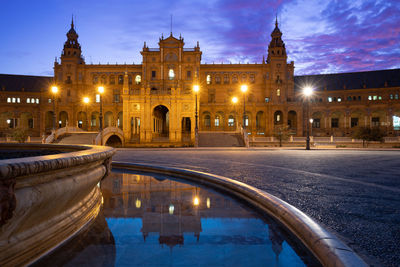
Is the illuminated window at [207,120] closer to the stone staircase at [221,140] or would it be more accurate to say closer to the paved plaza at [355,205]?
the stone staircase at [221,140]

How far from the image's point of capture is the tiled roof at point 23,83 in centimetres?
6143

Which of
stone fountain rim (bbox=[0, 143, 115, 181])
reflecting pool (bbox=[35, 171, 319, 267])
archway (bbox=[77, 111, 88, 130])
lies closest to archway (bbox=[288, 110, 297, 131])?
archway (bbox=[77, 111, 88, 130])

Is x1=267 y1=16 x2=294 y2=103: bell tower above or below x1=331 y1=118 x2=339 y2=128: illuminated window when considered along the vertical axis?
above

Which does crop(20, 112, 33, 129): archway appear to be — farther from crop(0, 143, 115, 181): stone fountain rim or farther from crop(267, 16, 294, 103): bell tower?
crop(0, 143, 115, 181): stone fountain rim

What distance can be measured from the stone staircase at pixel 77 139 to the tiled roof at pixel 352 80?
53374mm

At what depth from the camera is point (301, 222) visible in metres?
3.30

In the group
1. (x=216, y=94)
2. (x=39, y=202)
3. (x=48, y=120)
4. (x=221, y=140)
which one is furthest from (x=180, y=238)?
(x=48, y=120)

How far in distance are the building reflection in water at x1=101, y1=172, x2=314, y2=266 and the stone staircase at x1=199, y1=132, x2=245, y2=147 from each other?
24.0m

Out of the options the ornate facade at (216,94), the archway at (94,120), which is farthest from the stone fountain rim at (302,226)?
the archway at (94,120)

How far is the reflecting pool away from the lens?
2725mm

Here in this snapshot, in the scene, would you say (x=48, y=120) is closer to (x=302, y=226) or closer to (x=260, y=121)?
(x=260, y=121)

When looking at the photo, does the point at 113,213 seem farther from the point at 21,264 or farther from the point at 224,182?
the point at 224,182

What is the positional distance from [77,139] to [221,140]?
1785cm

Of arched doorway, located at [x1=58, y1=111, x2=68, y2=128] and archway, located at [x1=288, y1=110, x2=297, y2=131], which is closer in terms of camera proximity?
archway, located at [x1=288, y1=110, x2=297, y2=131]
